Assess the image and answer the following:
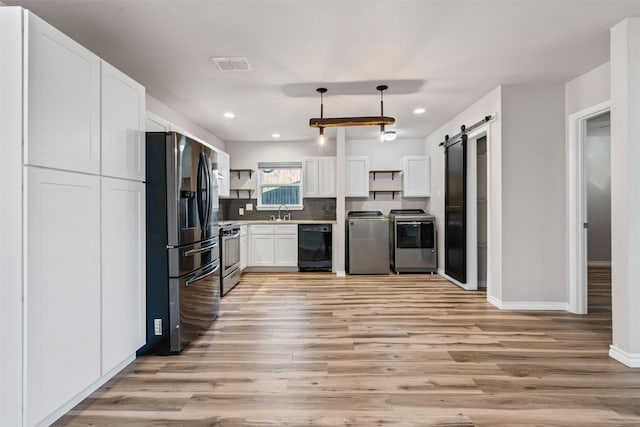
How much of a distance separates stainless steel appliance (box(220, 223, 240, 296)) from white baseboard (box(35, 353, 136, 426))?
75.4 inches

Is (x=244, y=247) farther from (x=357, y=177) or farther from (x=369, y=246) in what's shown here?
(x=357, y=177)

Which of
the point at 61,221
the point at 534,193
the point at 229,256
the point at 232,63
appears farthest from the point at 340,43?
the point at 229,256

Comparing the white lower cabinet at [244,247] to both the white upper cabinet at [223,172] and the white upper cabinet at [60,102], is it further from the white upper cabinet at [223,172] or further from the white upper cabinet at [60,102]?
the white upper cabinet at [60,102]

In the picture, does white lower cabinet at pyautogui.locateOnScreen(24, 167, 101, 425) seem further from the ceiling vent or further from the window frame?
the window frame

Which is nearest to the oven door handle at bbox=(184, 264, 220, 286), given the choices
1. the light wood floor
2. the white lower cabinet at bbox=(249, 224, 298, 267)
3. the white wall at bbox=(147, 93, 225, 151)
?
the light wood floor

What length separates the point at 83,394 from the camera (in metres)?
1.92

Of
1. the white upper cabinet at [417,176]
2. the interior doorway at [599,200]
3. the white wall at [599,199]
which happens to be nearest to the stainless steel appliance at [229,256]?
the white upper cabinet at [417,176]

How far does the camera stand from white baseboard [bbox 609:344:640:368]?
2.30 metres

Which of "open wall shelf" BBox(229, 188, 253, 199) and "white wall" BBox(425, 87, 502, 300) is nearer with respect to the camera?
"white wall" BBox(425, 87, 502, 300)

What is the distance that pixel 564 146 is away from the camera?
3.57 metres

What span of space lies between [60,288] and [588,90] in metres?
4.50

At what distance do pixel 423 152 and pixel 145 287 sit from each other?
209 inches

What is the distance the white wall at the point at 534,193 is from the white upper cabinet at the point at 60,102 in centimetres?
371

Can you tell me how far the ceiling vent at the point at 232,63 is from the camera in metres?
2.90
